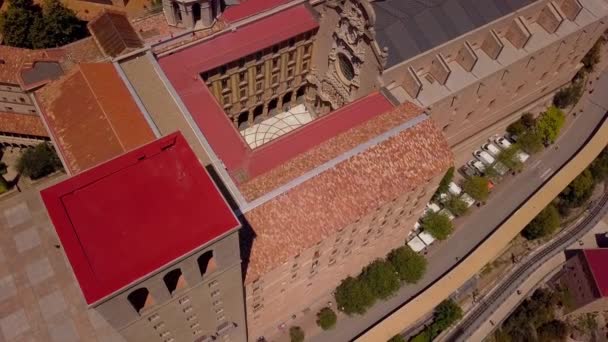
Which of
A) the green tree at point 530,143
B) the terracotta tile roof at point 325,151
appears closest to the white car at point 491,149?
the green tree at point 530,143

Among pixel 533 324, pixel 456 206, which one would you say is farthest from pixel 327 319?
pixel 533 324

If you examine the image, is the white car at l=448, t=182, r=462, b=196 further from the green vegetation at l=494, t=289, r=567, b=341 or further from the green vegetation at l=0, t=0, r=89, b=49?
the green vegetation at l=0, t=0, r=89, b=49

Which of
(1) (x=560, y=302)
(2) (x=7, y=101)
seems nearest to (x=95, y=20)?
(2) (x=7, y=101)

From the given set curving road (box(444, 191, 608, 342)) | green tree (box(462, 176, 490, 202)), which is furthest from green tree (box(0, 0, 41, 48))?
curving road (box(444, 191, 608, 342))

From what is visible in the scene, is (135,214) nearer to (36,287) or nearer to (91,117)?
(91,117)

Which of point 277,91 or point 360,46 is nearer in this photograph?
point 360,46

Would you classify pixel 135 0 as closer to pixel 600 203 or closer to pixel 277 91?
pixel 277 91

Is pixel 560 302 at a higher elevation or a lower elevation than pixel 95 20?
lower
